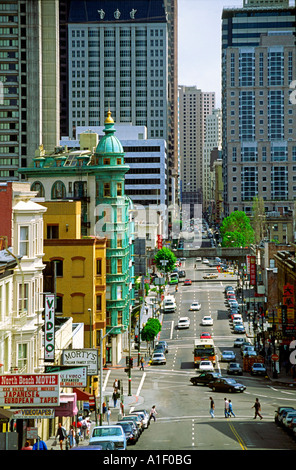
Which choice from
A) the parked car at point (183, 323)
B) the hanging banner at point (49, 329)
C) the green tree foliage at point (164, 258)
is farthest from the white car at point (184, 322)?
the hanging banner at point (49, 329)

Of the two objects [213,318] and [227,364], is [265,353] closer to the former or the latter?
[227,364]

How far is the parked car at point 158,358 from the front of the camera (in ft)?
277

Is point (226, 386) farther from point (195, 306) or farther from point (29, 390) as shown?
point (195, 306)

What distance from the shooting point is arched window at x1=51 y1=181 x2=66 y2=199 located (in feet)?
303

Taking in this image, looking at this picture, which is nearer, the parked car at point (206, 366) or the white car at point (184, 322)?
the parked car at point (206, 366)

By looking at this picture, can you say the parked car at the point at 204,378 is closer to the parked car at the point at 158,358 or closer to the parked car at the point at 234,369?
the parked car at the point at 234,369

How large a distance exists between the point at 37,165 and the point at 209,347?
3113 centimetres

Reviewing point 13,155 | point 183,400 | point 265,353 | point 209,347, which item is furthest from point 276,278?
point 13,155

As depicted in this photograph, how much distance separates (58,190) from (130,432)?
5369 cm

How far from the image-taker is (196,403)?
199 feet

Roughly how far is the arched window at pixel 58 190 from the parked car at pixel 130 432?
5050cm

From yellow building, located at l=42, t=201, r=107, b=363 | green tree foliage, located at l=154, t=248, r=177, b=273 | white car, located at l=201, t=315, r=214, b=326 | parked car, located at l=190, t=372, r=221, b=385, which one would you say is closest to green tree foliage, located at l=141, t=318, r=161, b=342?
yellow building, located at l=42, t=201, r=107, b=363

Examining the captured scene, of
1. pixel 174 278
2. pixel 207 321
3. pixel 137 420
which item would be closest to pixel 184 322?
pixel 207 321

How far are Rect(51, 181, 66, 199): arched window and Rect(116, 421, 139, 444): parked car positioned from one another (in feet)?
166
